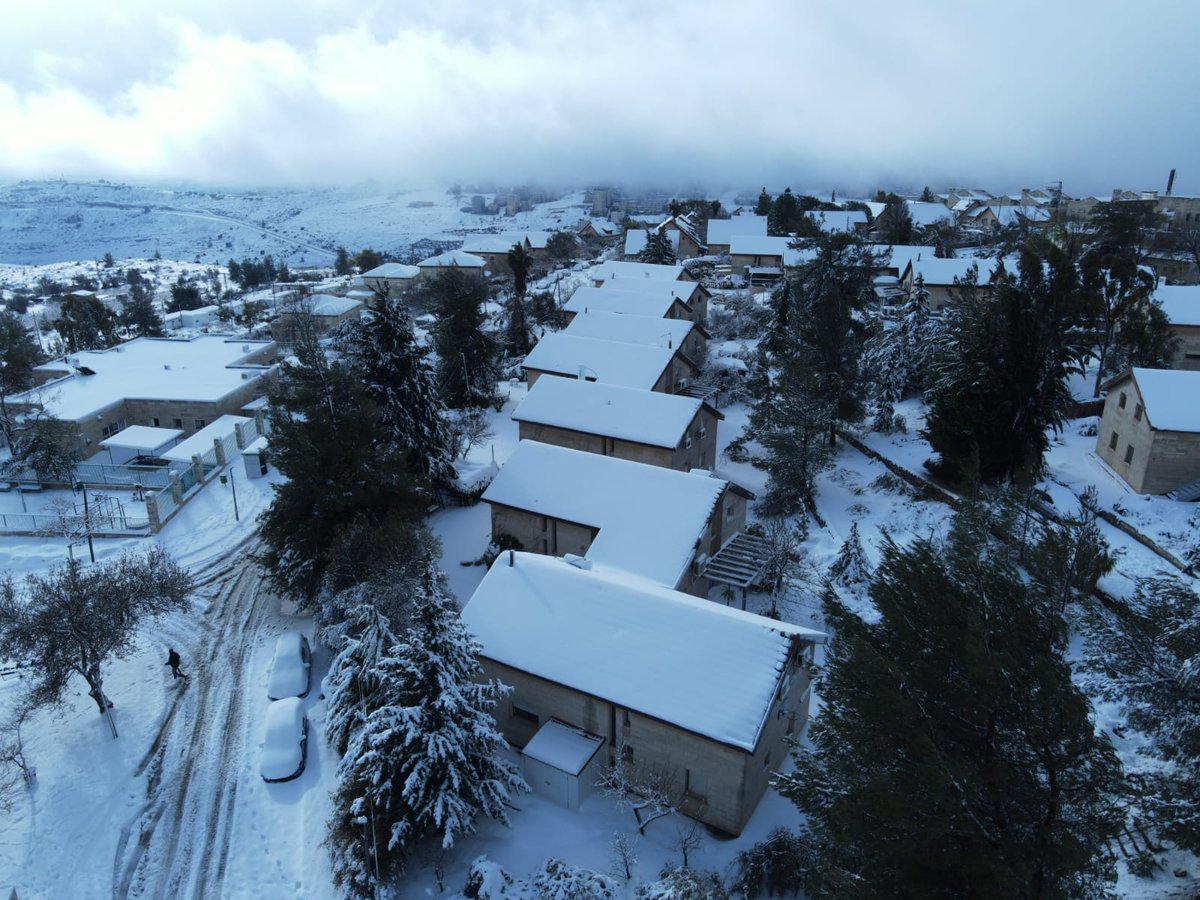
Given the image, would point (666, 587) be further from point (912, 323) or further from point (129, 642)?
point (912, 323)

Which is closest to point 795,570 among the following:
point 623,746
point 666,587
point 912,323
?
point 666,587

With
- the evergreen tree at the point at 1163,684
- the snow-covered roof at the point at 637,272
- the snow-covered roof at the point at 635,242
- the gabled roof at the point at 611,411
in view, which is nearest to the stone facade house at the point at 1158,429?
the evergreen tree at the point at 1163,684

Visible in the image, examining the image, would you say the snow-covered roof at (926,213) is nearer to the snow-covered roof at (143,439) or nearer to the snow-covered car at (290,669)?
the snow-covered roof at (143,439)

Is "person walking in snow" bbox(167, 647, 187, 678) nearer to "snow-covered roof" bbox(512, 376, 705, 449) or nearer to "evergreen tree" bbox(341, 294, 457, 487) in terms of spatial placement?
"evergreen tree" bbox(341, 294, 457, 487)

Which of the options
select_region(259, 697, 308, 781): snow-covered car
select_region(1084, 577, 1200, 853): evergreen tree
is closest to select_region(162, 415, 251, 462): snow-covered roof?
select_region(259, 697, 308, 781): snow-covered car

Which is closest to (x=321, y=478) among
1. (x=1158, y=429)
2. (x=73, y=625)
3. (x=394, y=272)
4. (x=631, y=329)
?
(x=73, y=625)

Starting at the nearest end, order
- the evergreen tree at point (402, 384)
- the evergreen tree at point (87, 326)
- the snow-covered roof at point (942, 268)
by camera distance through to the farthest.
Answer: the evergreen tree at point (402, 384) < the snow-covered roof at point (942, 268) < the evergreen tree at point (87, 326)

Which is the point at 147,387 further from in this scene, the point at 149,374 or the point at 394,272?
the point at 394,272
